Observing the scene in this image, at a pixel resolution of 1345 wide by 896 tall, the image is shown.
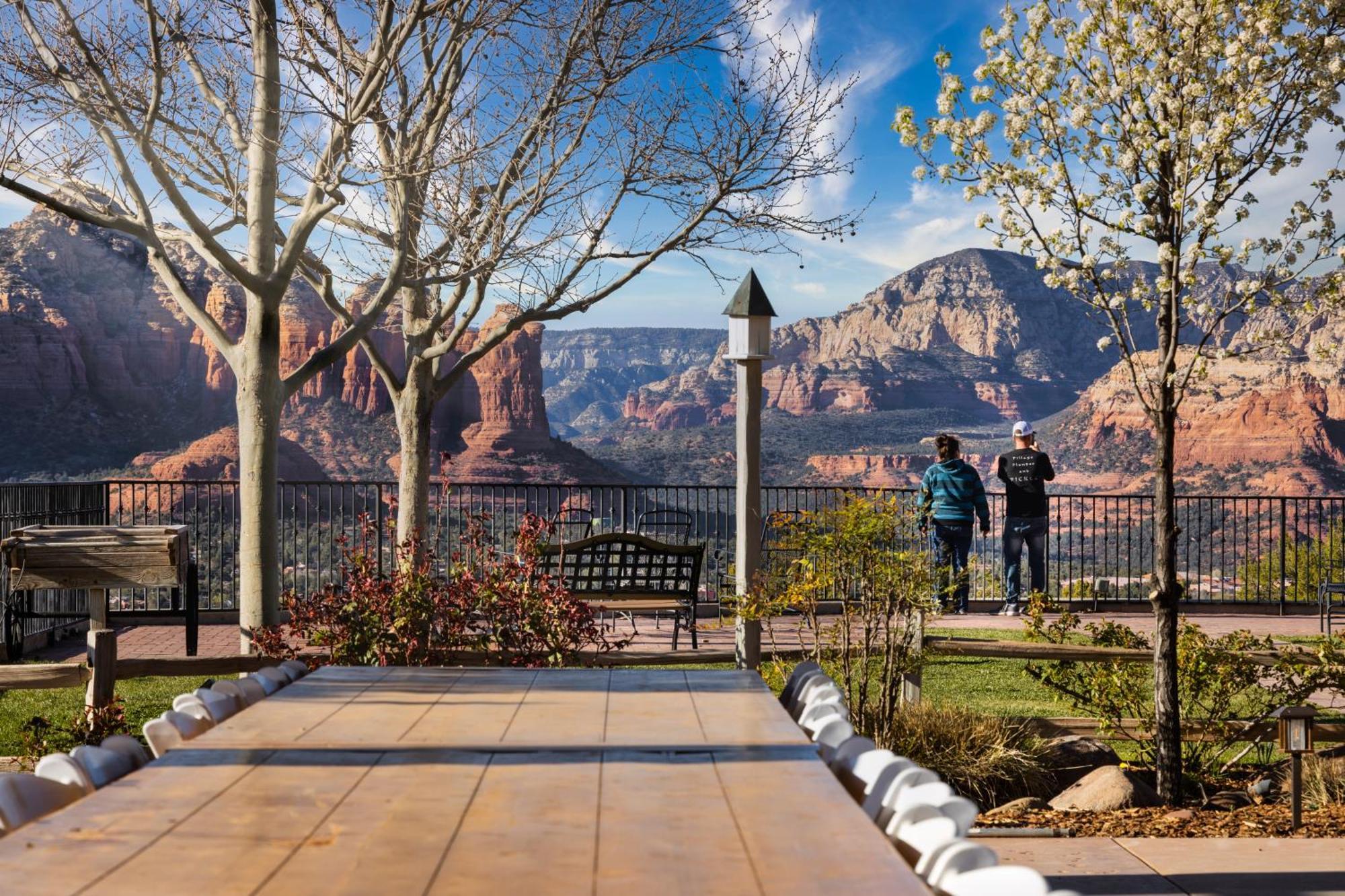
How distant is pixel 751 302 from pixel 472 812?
5.01 meters

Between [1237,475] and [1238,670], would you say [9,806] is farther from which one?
[1237,475]

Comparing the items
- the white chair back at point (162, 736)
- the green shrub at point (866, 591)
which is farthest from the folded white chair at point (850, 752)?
the green shrub at point (866, 591)

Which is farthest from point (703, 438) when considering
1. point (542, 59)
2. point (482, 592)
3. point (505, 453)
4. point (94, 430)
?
point (482, 592)

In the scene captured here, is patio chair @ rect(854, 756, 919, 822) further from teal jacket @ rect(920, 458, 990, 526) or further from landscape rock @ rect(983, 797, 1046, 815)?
teal jacket @ rect(920, 458, 990, 526)

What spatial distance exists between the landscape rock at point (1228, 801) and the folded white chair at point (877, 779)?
11.7 ft

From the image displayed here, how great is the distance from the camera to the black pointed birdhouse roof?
6666 millimetres

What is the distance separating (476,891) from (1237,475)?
72480 millimetres

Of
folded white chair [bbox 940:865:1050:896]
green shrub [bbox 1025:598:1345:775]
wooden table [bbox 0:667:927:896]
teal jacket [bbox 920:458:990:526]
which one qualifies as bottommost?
green shrub [bbox 1025:598:1345:775]

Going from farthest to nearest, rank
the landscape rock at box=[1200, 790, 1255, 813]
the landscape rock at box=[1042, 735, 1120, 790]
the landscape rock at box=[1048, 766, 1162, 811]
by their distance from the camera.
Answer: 1. the landscape rock at box=[1042, 735, 1120, 790]
2. the landscape rock at box=[1200, 790, 1255, 813]
3. the landscape rock at box=[1048, 766, 1162, 811]

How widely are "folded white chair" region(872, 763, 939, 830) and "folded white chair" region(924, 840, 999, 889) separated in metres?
0.35

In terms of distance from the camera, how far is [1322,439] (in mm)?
71625

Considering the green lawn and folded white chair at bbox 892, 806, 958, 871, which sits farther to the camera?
the green lawn

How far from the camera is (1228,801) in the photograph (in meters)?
5.29

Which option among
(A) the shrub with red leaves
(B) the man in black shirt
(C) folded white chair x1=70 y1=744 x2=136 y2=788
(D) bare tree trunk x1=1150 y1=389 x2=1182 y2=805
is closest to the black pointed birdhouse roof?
(A) the shrub with red leaves
